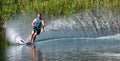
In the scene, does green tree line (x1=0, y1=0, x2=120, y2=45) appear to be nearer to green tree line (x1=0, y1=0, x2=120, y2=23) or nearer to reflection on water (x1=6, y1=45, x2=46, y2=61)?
green tree line (x1=0, y1=0, x2=120, y2=23)

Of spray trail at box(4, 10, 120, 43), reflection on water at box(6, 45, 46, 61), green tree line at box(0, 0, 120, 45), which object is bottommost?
reflection on water at box(6, 45, 46, 61)

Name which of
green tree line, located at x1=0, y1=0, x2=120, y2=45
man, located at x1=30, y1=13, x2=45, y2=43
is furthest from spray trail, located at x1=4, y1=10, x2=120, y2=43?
man, located at x1=30, y1=13, x2=45, y2=43

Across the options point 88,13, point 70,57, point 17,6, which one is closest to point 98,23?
point 88,13

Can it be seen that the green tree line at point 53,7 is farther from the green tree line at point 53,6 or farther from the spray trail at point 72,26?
the spray trail at point 72,26

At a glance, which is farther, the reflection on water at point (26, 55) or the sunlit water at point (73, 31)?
the sunlit water at point (73, 31)

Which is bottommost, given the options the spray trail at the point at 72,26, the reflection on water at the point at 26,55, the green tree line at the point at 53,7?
the reflection on water at the point at 26,55

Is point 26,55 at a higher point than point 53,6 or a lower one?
lower

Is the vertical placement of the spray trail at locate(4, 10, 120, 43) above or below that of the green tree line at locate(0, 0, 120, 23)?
below

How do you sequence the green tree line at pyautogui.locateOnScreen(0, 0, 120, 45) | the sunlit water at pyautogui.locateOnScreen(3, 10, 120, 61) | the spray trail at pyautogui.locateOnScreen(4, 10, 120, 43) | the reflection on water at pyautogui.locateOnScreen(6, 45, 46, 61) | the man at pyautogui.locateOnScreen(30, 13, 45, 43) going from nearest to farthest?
the reflection on water at pyautogui.locateOnScreen(6, 45, 46, 61), the man at pyautogui.locateOnScreen(30, 13, 45, 43), the sunlit water at pyautogui.locateOnScreen(3, 10, 120, 61), the spray trail at pyautogui.locateOnScreen(4, 10, 120, 43), the green tree line at pyautogui.locateOnScreen(0, 0, 120, 45)

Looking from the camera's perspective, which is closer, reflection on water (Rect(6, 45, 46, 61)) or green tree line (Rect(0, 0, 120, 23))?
reflection on water (Rect(6, 45, 46, 61))

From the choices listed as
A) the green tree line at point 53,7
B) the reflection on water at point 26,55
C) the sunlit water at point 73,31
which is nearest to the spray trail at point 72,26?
the sunlit water at point 73,31

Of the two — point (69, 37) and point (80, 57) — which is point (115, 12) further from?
point (80, 57)

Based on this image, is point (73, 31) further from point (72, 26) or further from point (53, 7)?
point (53, 7)

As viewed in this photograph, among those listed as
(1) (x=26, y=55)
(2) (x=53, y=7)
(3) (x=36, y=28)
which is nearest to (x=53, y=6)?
(2) (x=53, y=7)
